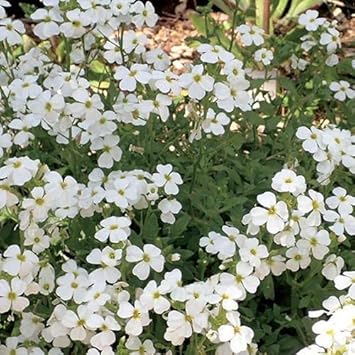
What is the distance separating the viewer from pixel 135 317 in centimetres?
162

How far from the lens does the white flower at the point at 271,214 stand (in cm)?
169

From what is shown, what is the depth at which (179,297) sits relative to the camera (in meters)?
1.60

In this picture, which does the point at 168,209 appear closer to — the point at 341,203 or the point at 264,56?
the point at 341,203

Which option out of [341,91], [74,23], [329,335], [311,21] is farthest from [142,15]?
[329,335]

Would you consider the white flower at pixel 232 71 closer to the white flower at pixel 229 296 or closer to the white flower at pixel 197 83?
the white flower at pixel 197 83

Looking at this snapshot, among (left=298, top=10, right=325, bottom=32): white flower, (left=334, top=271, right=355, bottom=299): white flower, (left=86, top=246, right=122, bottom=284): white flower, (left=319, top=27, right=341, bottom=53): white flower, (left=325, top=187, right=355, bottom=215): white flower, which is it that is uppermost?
(left=298, top=10, right=325, bottom=32): white flower

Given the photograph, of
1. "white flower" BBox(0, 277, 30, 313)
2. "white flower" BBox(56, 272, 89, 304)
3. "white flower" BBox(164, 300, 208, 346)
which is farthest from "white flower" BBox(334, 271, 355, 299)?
"white flower" BBox(0, 277, 30, 313)

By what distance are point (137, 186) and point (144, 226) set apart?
113mm

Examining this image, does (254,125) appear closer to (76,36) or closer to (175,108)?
Answer: (175,108)

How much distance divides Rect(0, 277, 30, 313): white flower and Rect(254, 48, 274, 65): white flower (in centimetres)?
97

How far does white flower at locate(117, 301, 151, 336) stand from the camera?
161cm

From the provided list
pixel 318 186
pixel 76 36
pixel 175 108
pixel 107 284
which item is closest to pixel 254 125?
pixel 175 108

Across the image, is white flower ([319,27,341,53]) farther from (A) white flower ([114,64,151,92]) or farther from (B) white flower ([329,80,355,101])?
(A) white flower ([114,64,151,92])

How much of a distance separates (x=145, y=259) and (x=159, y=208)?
0.62 ft
